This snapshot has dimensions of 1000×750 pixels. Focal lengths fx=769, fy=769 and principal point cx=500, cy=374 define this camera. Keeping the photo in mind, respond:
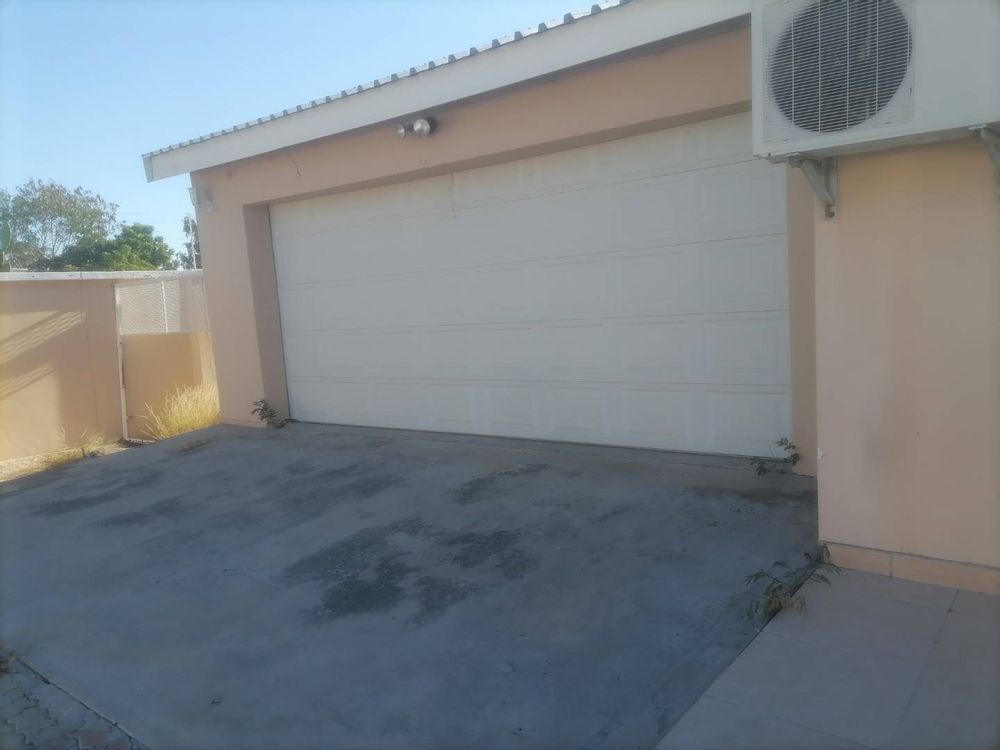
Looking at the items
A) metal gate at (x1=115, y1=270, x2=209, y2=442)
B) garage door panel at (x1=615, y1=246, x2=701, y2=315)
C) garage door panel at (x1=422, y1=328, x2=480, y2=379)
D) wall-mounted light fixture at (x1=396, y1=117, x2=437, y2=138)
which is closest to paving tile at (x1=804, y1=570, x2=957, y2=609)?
garage door panel at (x1=615, y1=246, x2=701, y2=315)

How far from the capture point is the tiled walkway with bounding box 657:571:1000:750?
261cm

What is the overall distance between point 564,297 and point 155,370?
7573 mm

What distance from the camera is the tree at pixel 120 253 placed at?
29547 mm

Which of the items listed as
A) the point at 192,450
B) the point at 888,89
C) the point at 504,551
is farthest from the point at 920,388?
the point at 192,450

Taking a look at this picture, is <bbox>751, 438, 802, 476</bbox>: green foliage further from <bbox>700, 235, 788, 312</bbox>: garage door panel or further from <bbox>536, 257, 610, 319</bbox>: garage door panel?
<bbox>536, 257, 610, 319</bbox>: garage door panel

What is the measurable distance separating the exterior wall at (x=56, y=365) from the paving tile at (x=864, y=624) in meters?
10.2

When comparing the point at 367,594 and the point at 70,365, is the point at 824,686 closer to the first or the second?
the point at 367,594

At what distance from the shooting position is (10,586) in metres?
4.78

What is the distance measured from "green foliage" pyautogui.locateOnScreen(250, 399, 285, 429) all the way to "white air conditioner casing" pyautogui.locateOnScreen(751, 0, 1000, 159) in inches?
260

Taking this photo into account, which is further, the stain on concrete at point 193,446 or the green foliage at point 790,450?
the stain on concrete at point 193,446

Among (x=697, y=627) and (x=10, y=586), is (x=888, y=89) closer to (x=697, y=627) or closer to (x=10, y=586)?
(x=697, y=627)

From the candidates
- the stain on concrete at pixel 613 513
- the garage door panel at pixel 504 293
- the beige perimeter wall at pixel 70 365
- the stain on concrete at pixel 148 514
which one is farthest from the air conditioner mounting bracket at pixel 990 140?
the beige perimeter wall at pixel 70 365

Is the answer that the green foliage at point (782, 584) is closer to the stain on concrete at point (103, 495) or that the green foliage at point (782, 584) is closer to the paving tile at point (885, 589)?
the paving tile at point (885, 589)

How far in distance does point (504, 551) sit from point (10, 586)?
10.2 feet
